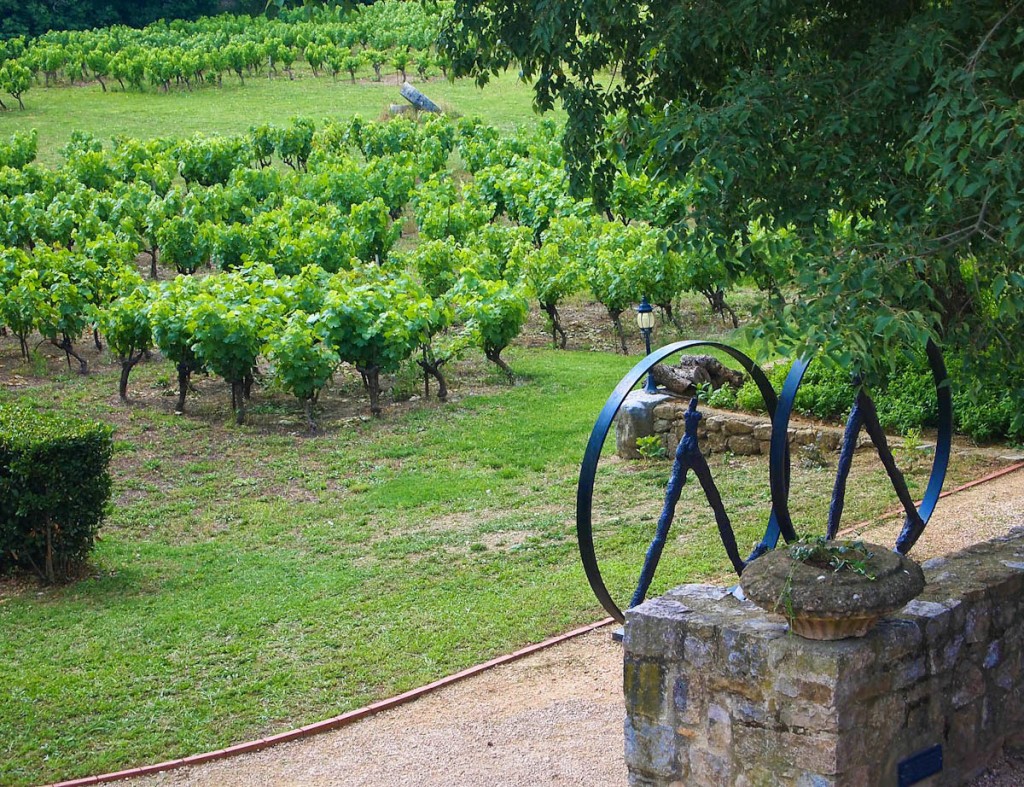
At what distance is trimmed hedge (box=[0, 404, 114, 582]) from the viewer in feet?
30.4

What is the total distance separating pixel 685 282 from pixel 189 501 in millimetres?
8002

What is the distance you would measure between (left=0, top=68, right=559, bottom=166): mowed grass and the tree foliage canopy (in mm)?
25481

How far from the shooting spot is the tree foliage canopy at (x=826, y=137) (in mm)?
5363

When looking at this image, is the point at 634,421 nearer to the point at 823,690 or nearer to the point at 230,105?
the point at 823,690

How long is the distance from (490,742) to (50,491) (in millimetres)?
4465

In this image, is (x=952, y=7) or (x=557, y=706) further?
(x=557, y=706)

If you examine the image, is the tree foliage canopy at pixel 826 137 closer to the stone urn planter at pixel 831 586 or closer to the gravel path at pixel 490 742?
the stone urn planter at pixel 831 586

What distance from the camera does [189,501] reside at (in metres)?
11.9

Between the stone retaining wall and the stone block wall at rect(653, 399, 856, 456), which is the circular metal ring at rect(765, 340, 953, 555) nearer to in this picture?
the stone block wall at rect(653, 399, 856, 456)

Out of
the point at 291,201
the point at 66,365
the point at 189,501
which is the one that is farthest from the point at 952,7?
the point at 291,201

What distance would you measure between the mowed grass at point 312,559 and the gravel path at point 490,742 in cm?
29

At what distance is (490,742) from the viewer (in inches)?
263

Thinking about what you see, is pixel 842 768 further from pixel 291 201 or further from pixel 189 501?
pixel 291 201

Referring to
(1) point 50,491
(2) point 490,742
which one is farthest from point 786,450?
(1) point 50,491
